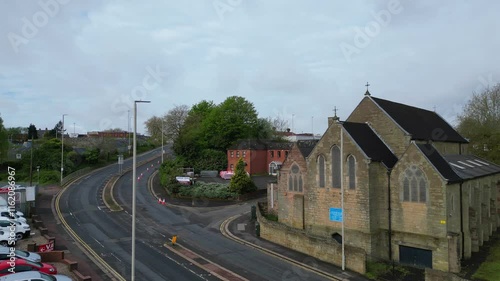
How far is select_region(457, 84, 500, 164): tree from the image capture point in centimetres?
5188

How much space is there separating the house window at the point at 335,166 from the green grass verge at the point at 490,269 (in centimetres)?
1110

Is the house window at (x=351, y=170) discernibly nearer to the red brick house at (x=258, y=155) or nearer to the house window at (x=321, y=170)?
the house window at (x=321, y=170)

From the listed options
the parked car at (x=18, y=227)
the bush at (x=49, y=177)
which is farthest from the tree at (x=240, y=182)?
the bush at (x=49, y=177)

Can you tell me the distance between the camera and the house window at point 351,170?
1159 inches

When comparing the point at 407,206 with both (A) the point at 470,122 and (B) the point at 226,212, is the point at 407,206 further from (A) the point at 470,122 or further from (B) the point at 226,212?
(A) the point at 470,122

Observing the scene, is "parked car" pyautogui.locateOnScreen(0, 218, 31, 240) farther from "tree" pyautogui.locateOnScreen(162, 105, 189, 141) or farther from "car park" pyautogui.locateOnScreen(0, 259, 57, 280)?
"tree" pyautogui.locateOnScreen(162, 105, 189, 141)

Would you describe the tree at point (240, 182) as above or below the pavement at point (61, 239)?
above

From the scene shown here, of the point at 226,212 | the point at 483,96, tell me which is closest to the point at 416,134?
the point at 226,212

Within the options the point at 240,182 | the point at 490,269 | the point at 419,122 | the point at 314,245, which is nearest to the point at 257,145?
the point at 240,182

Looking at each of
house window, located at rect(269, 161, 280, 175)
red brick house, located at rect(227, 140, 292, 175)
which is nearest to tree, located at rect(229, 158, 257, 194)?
red brick house, located at rect(227, 140, 292, 175)

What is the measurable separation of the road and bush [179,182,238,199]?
372cm

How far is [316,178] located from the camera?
105 feet

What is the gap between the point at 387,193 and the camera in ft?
95.6

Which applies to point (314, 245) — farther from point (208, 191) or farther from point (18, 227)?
point (208, 191)
